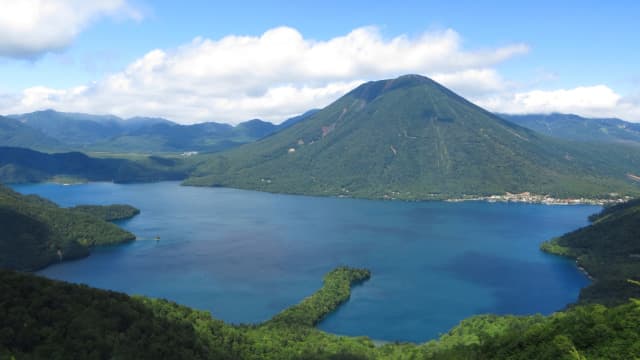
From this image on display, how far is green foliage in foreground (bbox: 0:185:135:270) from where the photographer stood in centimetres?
10269

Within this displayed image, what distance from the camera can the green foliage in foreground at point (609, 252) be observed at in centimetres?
7781

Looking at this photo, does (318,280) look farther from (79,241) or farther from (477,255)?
(79,241)

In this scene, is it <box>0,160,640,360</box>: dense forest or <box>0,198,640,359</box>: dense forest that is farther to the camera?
<box>0,160,640,360</box>: dense forest

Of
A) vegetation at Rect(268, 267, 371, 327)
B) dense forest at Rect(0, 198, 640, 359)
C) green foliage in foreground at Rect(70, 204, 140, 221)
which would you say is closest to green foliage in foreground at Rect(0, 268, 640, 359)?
dense forest at Rect(0, 198, 640, 359)

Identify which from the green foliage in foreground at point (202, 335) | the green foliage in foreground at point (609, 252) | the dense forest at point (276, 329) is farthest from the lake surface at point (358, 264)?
the green foliage in foreground at point (202, 335)

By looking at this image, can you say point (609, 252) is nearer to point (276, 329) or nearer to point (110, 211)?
point (276, 329)

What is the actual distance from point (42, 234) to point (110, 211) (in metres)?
48.9

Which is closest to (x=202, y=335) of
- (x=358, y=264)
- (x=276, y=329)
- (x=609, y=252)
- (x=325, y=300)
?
(x=276, y=329)

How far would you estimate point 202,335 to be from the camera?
54.1m

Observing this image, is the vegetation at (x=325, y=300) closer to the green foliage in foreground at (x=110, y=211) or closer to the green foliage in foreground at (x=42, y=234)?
the green foliage in foreground at (x=42, y=234)

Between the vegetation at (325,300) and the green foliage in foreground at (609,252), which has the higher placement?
the green foliage in foreground at (609,252)

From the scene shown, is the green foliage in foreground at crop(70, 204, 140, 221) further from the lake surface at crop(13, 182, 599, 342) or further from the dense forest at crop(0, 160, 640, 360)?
the dense forest at crop(0, 160, 640, 360)

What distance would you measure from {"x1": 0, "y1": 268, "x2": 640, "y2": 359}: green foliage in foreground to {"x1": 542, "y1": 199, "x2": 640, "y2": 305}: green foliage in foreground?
2068cm

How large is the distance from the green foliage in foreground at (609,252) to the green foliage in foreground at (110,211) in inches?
4531
